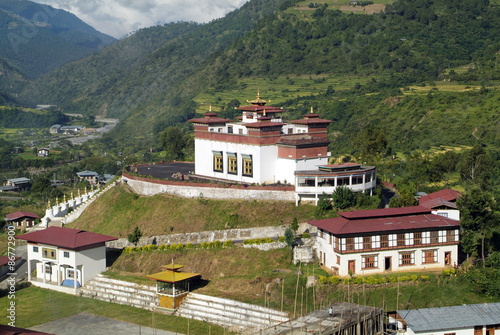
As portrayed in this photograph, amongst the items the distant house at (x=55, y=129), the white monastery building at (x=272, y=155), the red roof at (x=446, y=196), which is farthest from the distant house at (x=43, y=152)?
the red roof at (x=446, y=196)

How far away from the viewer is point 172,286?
3550 cm

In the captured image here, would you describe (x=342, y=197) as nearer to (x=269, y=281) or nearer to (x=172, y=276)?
Answer: (x=269, y=281)

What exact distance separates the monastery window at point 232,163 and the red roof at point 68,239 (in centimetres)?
1061

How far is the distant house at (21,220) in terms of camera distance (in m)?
58.7

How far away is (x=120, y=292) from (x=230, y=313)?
Answer: 26.6 feet

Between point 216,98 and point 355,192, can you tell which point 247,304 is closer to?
point 355,192

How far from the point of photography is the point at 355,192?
42094 millimetres

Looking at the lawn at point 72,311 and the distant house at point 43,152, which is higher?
the distant house at point 43,152

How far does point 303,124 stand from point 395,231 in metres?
15.7

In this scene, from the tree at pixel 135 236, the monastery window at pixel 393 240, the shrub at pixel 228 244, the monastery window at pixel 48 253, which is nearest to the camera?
the monastery window at pixel 393 240

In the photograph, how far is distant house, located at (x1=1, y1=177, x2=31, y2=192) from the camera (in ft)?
281

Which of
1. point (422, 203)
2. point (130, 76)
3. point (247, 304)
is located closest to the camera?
point (247, 304)

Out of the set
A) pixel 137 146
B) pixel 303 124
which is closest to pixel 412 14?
pixel 137 146

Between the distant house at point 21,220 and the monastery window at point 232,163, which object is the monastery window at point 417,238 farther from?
the distant house at point 21,220
